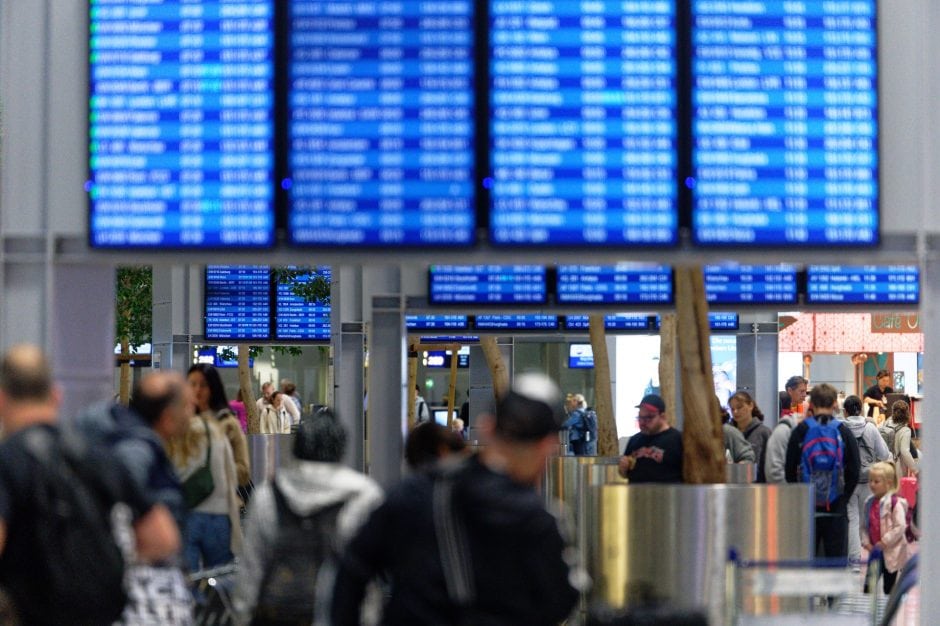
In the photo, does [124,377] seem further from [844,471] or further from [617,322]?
[844,471]

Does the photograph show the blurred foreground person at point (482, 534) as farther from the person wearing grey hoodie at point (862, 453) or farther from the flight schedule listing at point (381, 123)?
the person wearing grey hoodie at point (862, 453)

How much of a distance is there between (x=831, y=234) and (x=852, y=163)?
307mm

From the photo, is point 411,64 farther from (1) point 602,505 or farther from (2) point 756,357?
(2) point 756,357

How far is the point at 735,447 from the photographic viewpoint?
14445 mm

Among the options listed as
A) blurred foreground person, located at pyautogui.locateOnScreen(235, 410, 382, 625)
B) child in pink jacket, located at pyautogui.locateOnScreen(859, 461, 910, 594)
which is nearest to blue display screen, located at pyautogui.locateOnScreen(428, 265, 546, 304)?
child in pink jacket, located at pyautogui.locateOnScreen(859, 461, 910, 594)

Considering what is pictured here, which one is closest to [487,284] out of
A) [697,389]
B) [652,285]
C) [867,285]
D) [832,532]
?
[652,285]

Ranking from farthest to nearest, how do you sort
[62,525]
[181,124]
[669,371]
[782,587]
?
[669,371]
[782,587]
[181,124]
[62,525]

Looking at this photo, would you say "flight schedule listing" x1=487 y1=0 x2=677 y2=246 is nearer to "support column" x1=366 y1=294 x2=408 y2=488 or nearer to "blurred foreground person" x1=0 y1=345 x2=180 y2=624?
"blurred foreground person" x1=0 y1=345 x2=180 y2=624

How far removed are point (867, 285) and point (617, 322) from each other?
18.2ft

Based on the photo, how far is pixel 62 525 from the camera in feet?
15.6

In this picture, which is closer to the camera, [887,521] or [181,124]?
[181,124]

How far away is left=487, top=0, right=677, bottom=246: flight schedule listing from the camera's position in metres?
6.61

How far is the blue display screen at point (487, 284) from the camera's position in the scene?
598 inches

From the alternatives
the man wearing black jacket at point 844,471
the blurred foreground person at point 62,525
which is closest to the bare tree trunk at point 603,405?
the man wearing black jacket at point 844,471
